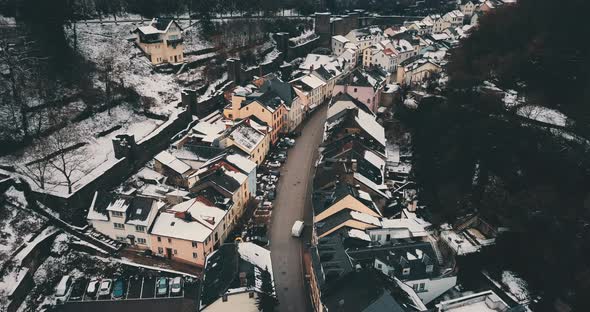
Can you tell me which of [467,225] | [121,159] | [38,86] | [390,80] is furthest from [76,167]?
[390,80]

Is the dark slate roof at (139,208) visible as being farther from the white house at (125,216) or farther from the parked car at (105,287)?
the parked car at (105,287)

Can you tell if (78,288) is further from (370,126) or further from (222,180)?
(370,126)

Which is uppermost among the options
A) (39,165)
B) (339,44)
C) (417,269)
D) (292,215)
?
(339,44)

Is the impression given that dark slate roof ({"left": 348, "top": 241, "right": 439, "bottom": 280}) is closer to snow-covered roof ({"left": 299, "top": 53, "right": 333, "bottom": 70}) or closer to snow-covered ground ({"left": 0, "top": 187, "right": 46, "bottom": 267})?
snow-covered ground ({"left": 0, "top": 187, "right": 46, "bottom": 267})

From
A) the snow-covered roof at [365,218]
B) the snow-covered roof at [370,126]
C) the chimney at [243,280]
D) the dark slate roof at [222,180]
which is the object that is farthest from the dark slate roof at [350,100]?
the chimney at [243,280]

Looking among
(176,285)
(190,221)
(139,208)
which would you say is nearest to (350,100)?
(190,221)

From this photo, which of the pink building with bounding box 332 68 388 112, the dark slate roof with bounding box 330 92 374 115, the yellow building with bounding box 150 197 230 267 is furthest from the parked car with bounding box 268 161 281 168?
the pink building with bounding box 332 68 388 112
